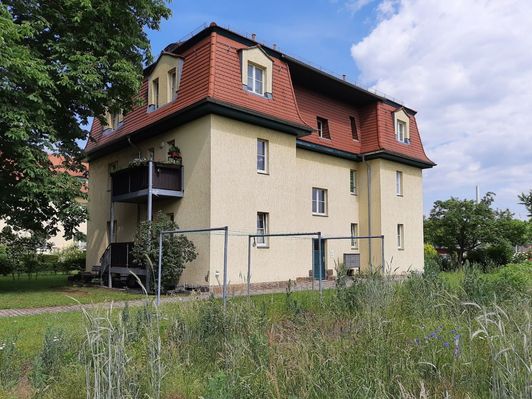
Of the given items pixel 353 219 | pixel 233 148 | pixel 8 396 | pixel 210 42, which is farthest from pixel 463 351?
pixel 353 219

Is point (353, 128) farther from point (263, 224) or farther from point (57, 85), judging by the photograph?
point (57, 85)

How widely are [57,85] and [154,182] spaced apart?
14.9 feet

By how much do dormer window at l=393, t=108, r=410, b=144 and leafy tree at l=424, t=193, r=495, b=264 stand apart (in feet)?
21.5

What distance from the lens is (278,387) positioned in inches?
146

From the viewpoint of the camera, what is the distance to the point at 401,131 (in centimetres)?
2666

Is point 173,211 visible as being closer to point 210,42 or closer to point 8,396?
point 210,42

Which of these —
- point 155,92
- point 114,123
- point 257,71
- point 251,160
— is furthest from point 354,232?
point 114,123

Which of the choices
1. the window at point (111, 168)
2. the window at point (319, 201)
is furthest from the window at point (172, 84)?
the window at point (319, 201)

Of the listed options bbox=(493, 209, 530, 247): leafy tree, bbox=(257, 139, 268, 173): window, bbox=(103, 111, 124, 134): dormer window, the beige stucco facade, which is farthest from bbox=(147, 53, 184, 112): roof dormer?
bbox=(493, 209, 530, 247): leafy tree

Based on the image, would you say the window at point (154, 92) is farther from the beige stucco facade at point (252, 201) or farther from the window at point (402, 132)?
the window at point (402, 132)

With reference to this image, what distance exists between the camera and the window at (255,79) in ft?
59.4

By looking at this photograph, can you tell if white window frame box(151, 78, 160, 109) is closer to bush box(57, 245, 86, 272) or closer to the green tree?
the green tree

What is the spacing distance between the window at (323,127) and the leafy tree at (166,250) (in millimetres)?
10234

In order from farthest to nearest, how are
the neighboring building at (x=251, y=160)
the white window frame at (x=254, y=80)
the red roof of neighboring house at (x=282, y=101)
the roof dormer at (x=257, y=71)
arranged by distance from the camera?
the white window frame at (x=254, y=80) → the roof dormer at (x=257, y=71) → the red roof of neighboring house at (x=282, y=101) → the neighboring building at (x=251, y=160)
